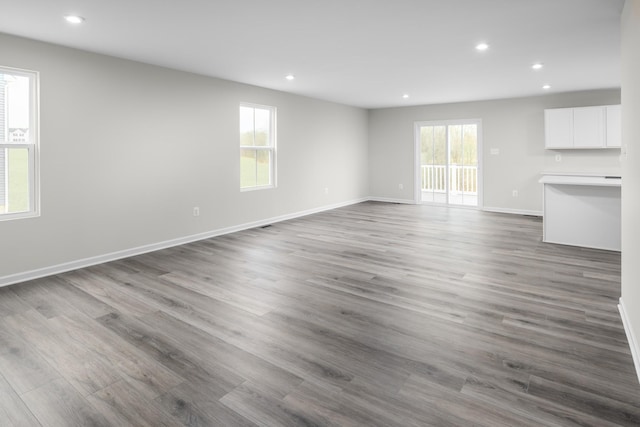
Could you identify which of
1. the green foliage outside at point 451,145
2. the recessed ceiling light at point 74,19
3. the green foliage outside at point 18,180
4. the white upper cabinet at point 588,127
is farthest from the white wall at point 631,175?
the green foliage outside at point 451,145

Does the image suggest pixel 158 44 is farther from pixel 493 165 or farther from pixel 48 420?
pixel 493 165

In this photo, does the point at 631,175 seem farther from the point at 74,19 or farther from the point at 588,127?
the point at 588,127

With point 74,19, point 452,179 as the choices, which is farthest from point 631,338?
point 452,179

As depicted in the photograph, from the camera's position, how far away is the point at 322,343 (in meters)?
2.49

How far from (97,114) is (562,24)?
476cm

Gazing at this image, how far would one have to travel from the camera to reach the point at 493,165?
808 cm

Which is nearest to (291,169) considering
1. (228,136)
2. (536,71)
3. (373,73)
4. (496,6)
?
(228,136)

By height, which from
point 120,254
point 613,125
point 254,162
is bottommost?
point 120,254

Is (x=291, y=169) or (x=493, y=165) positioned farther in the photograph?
(x=493, y=165)

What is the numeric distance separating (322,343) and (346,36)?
114 inches

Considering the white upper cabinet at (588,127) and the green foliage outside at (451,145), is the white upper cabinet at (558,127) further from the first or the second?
the green foliage outside at (451,145)

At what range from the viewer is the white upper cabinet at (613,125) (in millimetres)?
6539

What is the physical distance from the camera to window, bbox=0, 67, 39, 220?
370 centimetres

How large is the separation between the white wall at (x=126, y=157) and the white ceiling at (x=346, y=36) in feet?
0.92
